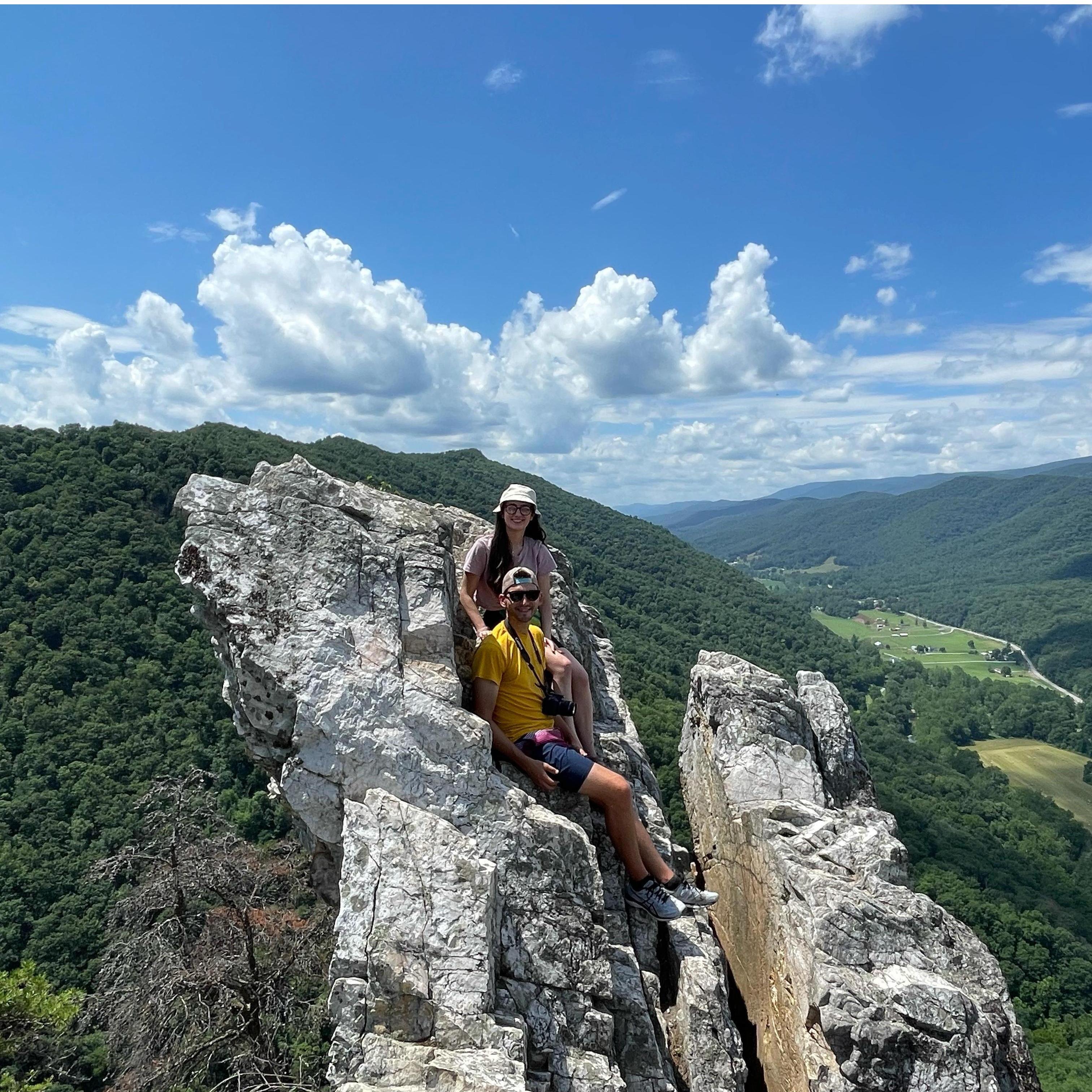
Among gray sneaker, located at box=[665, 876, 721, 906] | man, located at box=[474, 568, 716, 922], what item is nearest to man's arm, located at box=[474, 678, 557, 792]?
man, located at box=[474, 568, 716, 922]

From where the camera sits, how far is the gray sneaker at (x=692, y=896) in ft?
27.8

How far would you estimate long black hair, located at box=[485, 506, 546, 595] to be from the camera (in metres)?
8.95

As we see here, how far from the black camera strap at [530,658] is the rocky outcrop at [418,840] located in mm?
859

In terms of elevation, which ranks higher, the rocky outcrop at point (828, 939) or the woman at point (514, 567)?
the woman at point (514, 567)

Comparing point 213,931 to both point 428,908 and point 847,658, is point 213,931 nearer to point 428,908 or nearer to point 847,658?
point 428,908

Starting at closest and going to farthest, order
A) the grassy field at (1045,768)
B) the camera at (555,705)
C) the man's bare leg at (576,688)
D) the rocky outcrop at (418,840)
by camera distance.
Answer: the rocky outcrop at (418,840)
the camera at (555,705)
the man's bare leg at (576,688)
the grassy field at (1045,768)

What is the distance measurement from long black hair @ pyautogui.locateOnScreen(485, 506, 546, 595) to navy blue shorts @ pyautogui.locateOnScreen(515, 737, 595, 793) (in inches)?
→ 88.4

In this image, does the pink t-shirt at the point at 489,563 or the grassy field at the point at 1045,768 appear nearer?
the pink t-shirt at the point at 489,563

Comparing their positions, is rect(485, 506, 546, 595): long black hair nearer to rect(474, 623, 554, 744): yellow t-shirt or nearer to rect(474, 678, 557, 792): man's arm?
rect(474, 623, 554, 744): yellow t-shirt

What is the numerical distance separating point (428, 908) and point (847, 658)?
18066 centimetres

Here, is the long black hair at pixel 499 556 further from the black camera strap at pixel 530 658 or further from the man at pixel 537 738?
the black camera strap at pixel 530 658

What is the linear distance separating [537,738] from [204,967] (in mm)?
10611

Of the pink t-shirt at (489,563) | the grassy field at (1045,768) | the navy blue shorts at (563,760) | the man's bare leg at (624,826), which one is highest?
the pink t-shirt at (489,563)

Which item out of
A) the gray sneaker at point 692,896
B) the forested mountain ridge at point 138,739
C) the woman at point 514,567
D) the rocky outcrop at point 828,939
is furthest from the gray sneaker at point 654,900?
the forested mountain ridge at point 138,739
